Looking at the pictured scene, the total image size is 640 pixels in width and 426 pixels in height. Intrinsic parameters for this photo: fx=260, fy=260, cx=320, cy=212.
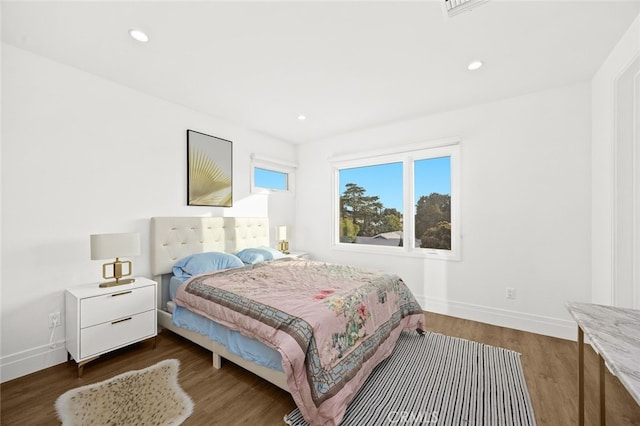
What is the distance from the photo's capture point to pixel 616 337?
3.67ft

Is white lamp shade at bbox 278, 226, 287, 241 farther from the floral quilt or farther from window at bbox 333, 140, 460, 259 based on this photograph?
the floral quilt

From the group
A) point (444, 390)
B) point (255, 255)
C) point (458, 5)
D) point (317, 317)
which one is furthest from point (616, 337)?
point (255, 255)

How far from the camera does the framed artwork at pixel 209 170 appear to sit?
323 cm

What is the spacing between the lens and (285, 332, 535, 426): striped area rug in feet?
5.32

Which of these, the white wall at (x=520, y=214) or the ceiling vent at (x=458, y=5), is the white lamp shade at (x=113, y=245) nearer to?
the ceiling vent at (x=458, y=5)

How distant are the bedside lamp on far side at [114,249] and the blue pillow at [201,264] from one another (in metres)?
0.45

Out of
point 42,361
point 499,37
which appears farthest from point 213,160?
point 499,37

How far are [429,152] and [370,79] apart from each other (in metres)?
1.45

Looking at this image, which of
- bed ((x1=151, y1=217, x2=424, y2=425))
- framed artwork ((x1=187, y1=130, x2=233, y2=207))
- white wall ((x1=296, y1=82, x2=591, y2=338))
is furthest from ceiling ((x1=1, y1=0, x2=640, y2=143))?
bed ((x1=151, y1=217, x2=424, y2=425))

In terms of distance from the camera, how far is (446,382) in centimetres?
197

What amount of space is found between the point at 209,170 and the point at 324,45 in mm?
2165

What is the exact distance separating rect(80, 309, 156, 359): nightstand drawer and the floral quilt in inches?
12.5

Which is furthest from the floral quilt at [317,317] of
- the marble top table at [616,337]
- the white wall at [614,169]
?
the white wall at [614,169]

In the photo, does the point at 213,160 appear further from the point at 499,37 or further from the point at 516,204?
the point at 516,204
